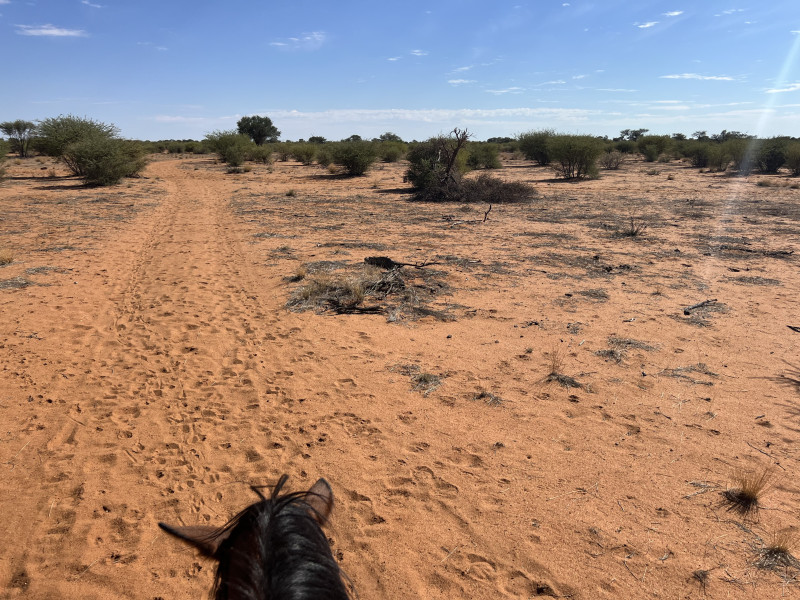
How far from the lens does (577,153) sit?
26.1 m

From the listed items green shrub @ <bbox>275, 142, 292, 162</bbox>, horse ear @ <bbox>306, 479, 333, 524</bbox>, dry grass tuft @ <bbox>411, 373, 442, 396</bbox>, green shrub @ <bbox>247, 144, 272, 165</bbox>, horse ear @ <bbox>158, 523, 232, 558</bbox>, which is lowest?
dry grass tuft @ <bbox>411, 373, 442, 396</bbox>

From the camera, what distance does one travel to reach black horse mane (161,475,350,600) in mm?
1063

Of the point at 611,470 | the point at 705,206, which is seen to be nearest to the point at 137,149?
the point at 705,206

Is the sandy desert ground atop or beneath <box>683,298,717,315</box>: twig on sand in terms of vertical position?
beneath

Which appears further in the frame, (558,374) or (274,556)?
(558,374)

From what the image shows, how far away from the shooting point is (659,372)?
4.97 metres

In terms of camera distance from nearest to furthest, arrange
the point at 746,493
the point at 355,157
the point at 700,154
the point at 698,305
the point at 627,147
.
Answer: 1. the point at 746,493
2. the point at 698,305
3. the point at 355,157
4. the point at 700,154
5. the point at 627,147

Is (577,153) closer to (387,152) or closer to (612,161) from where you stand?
(612,161)

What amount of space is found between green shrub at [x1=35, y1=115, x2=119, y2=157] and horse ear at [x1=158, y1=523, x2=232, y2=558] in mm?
26800

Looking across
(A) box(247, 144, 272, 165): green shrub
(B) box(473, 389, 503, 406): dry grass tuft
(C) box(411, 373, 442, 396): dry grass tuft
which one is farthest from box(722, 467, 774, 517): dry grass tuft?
(A) box(247, 144, 272, 165): green shrub

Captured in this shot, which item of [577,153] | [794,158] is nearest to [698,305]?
[577,153]

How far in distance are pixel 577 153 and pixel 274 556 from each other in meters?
28.4

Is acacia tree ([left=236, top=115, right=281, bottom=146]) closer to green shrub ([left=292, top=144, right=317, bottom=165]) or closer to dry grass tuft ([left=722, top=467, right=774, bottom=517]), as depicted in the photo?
green shrub ([left=292, top=144, right=317, bottom=165])

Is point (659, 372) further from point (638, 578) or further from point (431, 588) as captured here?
point (431, 588)
